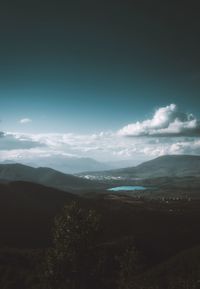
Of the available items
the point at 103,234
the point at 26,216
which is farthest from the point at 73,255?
the point at 26,216

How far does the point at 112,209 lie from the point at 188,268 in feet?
343

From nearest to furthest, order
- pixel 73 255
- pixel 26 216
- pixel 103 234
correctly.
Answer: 1. pixel 73 255
2. pixel 103 234
3. pixel 26 216

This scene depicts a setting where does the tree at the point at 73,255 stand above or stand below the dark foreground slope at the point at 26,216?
above

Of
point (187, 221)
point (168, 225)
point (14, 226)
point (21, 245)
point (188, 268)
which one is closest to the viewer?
point (188, 268)

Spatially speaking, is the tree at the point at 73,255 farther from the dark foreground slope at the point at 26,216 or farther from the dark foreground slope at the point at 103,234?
the dark foreground slope at the point at 26,216

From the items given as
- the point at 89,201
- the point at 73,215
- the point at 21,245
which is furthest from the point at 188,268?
the point at 89,201

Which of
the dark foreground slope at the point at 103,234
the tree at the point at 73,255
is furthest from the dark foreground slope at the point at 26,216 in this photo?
the tree at the point at 73,255

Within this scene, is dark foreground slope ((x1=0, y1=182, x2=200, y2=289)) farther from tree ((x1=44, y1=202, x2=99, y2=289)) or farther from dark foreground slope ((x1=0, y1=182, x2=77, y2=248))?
tree ((x1=44, y1=202, x2=99, y2=289))

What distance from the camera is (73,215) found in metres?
54.7

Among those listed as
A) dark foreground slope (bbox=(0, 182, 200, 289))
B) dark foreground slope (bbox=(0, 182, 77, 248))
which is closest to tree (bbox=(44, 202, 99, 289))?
dark foreground slope (bbox=(0, 182, 200, 289))

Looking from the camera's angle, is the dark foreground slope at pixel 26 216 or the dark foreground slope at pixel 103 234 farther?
the dark foreground slope at pixel 26 216

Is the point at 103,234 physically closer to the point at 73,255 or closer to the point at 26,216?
the point at 73,255

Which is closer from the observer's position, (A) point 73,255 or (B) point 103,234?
(A) point 73,255

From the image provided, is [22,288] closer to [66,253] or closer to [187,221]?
[66,253]
